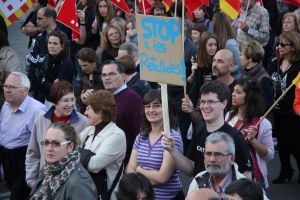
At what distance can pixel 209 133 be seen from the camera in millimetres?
7160

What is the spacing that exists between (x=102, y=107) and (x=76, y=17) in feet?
21.4

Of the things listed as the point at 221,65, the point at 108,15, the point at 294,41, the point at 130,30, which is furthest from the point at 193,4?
the point at 221,65

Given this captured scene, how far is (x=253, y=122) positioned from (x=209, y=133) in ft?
5.06

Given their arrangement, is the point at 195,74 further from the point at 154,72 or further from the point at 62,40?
the point at 154,72

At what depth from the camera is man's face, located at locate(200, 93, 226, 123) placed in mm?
7160

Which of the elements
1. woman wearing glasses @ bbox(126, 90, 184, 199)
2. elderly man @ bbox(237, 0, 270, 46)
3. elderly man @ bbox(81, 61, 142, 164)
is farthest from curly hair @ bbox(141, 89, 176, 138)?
elderly man @ bbox(237, 0, 270, 46)

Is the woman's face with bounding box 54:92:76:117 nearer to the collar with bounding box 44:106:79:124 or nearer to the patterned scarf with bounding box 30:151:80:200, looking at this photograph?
the collar with bounding box 44:106:79:124

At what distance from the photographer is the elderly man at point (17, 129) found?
29.7 ft

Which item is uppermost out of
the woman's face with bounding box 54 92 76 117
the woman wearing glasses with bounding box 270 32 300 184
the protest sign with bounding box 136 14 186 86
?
the protest sign with bounding box 136 14 186 86

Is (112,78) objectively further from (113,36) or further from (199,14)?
(199,14)

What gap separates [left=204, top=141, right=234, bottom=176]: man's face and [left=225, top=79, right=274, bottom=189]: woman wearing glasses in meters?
1.87

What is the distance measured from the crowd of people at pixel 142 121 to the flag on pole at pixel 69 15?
0.74m

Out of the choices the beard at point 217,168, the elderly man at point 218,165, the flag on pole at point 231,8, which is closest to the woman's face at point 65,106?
the elderly man at point 218,165

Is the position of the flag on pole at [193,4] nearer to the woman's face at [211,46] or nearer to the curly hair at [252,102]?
the woman's face at [211,46]
